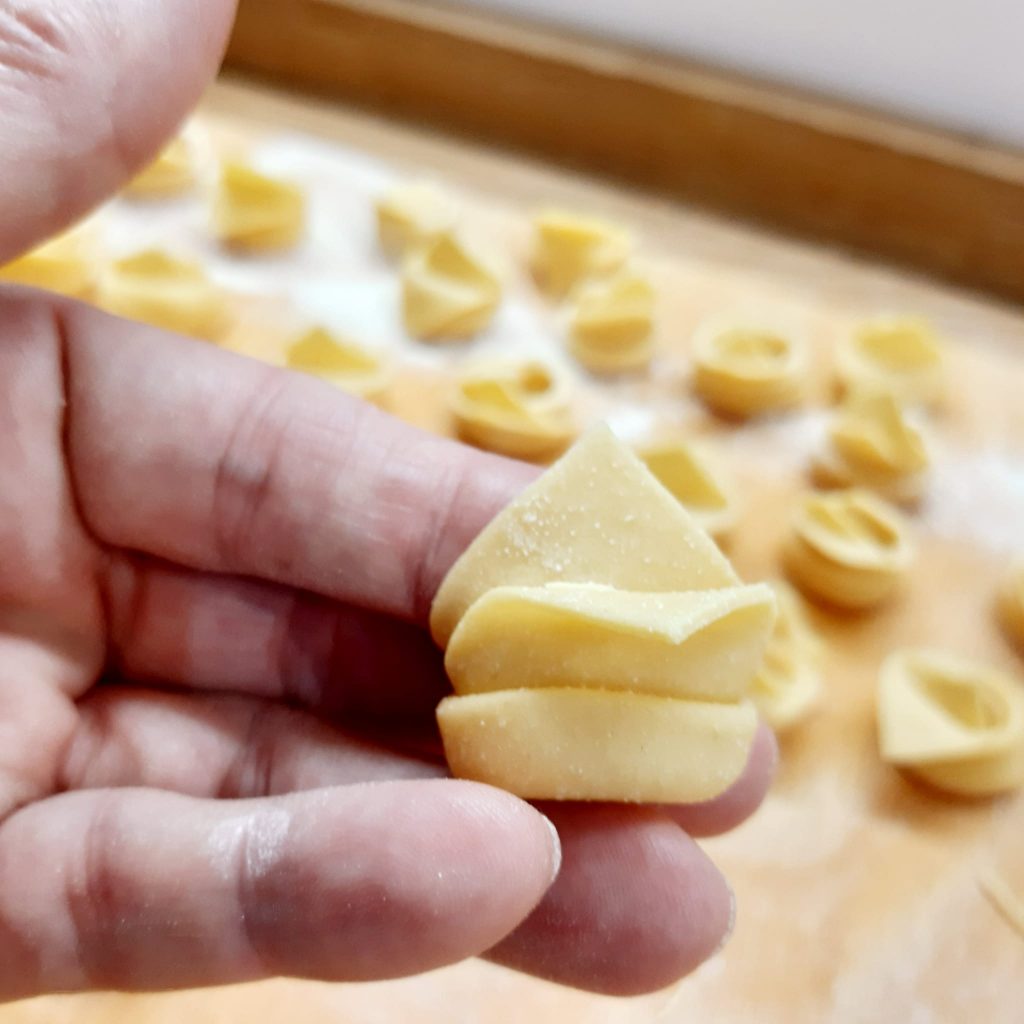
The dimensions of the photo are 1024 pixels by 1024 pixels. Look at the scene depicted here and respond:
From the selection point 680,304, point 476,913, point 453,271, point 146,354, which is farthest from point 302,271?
point 476,913

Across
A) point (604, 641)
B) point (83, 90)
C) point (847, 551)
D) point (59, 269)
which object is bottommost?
point (59, 269)

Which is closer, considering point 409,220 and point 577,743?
point 577,743

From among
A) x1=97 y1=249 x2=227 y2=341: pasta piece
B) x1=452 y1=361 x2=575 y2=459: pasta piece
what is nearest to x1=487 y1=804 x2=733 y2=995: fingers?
A: x1=452 y1=361 x2=575 y2=459: pasta piece

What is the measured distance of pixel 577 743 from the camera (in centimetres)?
68

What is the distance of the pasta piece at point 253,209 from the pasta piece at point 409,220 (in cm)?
11

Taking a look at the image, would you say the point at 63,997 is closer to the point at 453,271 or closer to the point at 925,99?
the point at 453,271

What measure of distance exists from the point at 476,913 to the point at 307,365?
0.82 m

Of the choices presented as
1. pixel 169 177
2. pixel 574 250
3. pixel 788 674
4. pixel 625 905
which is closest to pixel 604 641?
pixel 625 905

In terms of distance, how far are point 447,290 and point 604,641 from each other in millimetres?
788

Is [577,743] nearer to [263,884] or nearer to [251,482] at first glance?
[263,884]

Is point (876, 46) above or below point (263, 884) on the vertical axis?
above

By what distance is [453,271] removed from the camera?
55.0 inches

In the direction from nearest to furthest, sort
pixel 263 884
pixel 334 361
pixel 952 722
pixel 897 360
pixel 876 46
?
pixel 263 884
pixel 952 722
pixel 334 361
pixel 897 360
pixel 876 46

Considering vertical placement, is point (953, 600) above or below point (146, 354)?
below
